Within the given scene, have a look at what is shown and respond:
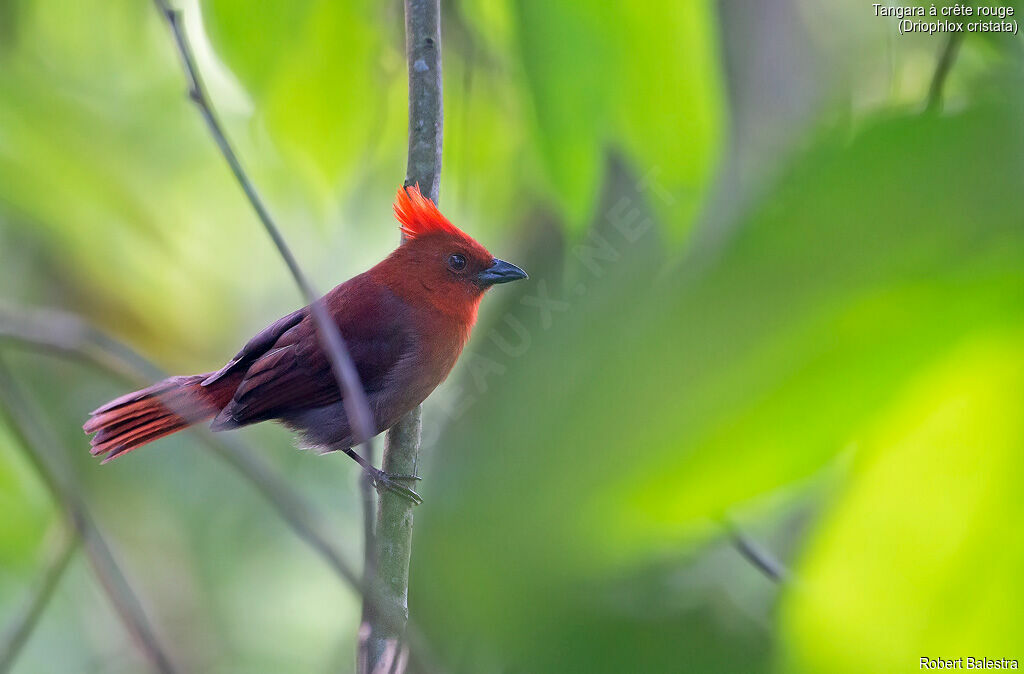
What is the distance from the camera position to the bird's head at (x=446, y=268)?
4.90ft

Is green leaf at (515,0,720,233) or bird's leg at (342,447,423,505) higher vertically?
green leaf at (515,0,720,233)

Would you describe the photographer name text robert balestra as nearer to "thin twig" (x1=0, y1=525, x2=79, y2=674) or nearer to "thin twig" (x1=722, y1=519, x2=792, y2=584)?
"thin twig" (x1=722, y1=519, x2=792, y2=584)

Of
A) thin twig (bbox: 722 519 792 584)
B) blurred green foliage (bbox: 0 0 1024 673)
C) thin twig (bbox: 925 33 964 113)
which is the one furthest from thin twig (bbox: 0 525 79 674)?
thin twig (bbox: 925 33 964 113)

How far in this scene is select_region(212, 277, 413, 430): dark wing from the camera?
1585 mm

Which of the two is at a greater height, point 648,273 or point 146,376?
point 146,376

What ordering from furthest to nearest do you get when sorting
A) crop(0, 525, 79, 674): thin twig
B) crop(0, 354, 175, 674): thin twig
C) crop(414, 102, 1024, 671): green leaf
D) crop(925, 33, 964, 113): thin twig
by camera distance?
crop(0, 525, 79, 674): thin twig, crop(0, 354, 175, 674): thin twig, crop(925, 33, 964, 113): thin twig, crop(414, 102, 1024, 671): green leaf

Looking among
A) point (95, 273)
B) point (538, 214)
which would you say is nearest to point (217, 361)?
point (95, 273)

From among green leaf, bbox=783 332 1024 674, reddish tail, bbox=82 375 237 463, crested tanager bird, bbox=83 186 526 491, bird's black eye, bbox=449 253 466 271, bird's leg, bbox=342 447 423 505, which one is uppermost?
bird's black eye, bbox=449 253 466 271

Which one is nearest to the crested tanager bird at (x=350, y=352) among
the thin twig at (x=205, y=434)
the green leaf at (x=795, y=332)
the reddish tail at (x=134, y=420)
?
the reddish tail at (x=134, y=420)

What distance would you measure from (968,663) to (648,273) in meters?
0.29

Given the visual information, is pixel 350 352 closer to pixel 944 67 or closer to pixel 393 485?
pixel 393 485

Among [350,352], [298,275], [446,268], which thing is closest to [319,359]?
[350,352]

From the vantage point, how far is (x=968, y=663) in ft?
1.71

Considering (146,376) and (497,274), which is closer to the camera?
(146,376)
